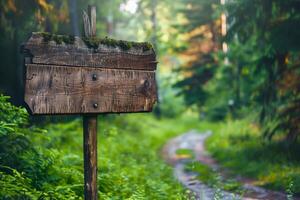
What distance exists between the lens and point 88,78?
554 cm

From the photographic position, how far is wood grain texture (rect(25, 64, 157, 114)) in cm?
509

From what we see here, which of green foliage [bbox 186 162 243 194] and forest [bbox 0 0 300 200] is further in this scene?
green foliage [bbox 186 162 243 194]

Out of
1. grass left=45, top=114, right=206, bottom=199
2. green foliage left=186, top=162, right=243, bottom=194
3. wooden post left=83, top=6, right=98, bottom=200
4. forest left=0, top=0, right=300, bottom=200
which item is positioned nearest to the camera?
wooden post left=83, top=6, right=98, bottom=200

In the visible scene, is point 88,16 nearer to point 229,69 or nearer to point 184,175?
point 184,175

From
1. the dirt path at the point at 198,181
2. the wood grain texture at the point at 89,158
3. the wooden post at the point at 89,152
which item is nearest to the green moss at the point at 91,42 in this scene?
the wooden post at the point at 89,152

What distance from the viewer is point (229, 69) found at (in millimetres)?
24672

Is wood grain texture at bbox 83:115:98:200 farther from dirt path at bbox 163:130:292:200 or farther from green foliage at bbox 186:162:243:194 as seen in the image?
green foliage at bbox 186:162:243:194

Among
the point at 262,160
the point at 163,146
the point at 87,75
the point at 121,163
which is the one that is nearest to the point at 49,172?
the point at 87,75

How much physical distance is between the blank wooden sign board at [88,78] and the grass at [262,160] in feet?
14.7

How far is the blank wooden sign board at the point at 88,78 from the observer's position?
5117mm

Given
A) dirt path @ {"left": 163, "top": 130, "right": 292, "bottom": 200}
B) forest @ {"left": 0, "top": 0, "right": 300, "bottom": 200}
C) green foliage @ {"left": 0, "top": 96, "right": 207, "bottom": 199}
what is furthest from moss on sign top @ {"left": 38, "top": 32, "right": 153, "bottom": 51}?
dirt path @ {"left": 163, "top": 130, "right": 292, "bottom": 200}

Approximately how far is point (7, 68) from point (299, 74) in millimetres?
10145

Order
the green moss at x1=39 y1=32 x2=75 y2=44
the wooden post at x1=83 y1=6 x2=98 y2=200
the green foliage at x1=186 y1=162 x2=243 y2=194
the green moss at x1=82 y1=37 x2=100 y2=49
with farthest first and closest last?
1. the green foliage at x1=186 y1=162 x2=243 y2=194
2. the wooden post at x1=83 y1=6 x2=98 y2=200
3. the green moss at x1=82 y1=37 x2=100 y2=49
4. the green moss at x1=39 y1=32 x2=75 y2=44

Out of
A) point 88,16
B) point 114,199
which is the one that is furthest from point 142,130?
point 88,16
